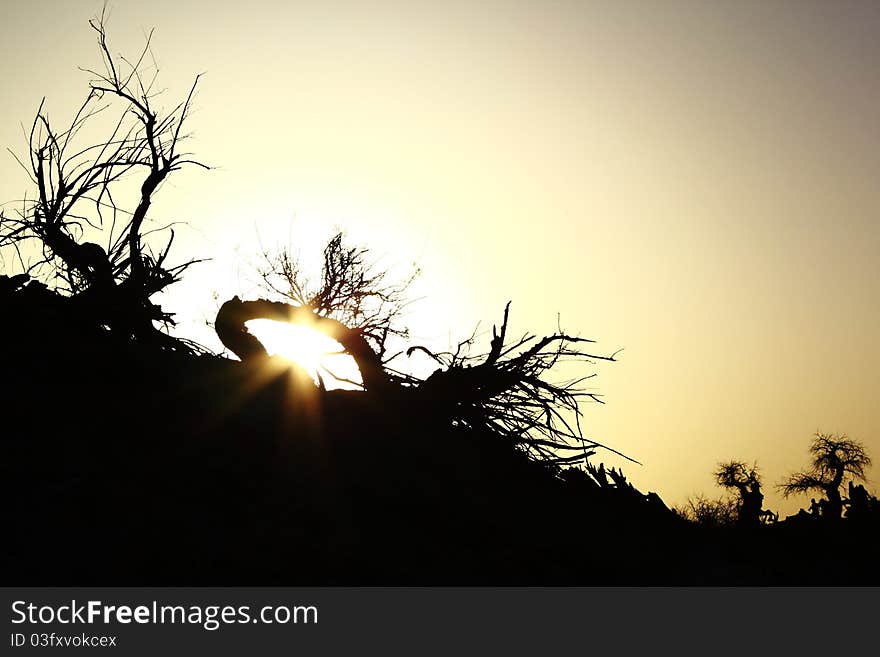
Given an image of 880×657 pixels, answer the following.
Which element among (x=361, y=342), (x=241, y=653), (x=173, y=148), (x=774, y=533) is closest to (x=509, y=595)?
(x=241, y=653)

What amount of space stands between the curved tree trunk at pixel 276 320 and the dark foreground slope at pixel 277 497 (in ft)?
1.25

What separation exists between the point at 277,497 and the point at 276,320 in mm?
2746

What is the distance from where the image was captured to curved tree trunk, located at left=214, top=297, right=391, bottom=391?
247 inches

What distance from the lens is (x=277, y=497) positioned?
3.99m

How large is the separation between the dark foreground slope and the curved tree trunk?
382 millimetres

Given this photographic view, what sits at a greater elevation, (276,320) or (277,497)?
(276,320)

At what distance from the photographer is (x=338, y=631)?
9.80ft

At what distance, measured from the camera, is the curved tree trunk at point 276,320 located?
6.27 meters

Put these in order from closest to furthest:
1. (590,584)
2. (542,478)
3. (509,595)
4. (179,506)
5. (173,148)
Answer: (509,595) → (179,506) → (590,584) → (542,478) → (173,148)

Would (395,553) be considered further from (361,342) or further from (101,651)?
(361,342)

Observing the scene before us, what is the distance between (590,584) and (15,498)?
2.99 metres

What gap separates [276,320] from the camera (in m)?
6.47

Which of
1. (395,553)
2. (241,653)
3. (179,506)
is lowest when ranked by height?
(241,653)

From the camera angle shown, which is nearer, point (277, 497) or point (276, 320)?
point (277, 497)
